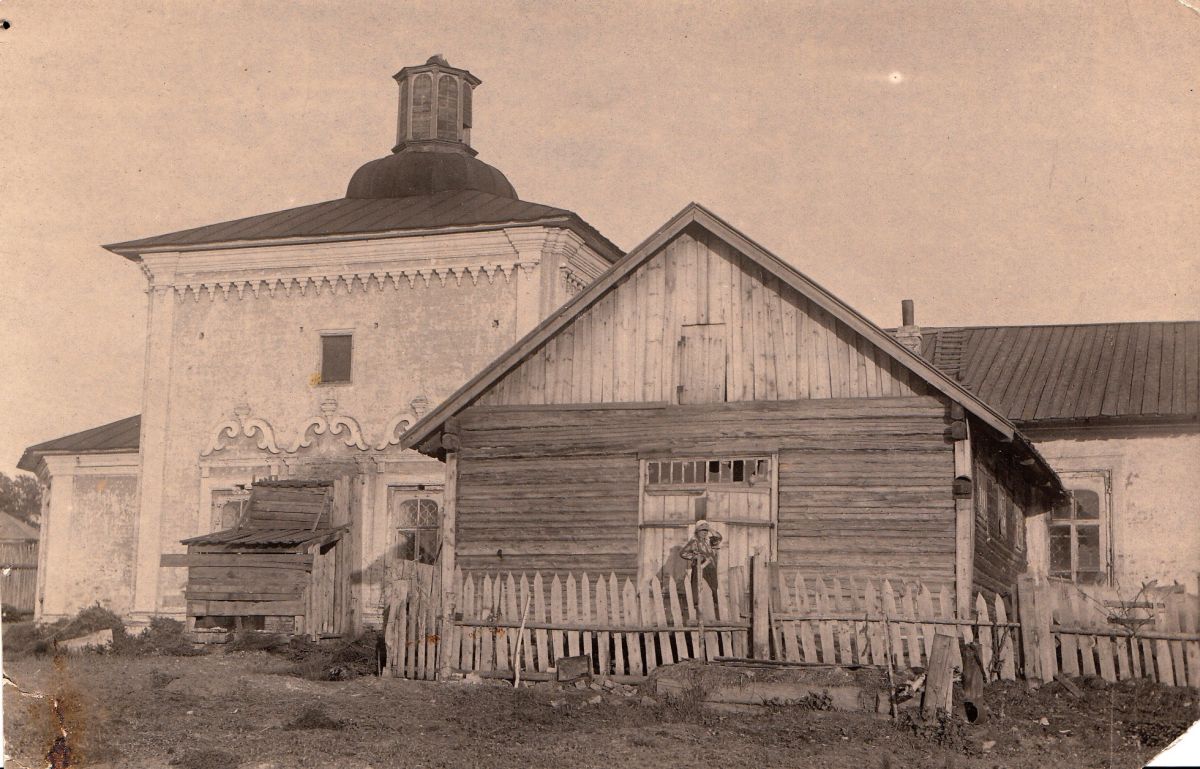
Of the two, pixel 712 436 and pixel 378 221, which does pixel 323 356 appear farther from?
pixel 712 436

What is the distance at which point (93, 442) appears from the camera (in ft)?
89.4

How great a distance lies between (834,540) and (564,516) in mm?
3351

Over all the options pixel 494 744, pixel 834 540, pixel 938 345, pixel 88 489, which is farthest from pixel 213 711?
pixel 938 345

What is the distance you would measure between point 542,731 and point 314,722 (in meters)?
2.13

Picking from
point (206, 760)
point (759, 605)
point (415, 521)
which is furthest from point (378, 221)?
point (206, 760)

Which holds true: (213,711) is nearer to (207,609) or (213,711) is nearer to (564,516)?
(564,516)

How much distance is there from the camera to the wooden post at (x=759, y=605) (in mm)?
14383

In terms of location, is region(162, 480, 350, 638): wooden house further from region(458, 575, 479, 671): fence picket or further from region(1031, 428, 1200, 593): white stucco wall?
region(1031, 428, 1200, 593): white stucco wall

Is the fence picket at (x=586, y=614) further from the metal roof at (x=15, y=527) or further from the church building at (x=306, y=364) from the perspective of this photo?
the metal roof at (x=15, y=527)

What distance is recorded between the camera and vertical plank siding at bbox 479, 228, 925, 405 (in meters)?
16.5

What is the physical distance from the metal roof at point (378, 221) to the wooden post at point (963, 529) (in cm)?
982

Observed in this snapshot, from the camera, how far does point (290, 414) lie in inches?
988

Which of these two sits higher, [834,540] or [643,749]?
[834,540]

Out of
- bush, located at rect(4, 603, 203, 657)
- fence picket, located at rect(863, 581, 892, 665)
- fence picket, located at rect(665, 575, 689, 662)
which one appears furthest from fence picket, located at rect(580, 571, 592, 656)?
bush, located at rect(4, 603, 203, 657)
